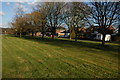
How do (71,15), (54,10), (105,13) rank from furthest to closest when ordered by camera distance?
(54,10) → (71,15) → (105,13)

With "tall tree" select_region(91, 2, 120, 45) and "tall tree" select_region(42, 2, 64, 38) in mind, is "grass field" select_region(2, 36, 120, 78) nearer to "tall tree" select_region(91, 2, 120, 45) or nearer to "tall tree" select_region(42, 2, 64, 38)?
"tall tree" select_region(91, 2, 120, 45)

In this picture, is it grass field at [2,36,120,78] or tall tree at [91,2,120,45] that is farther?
tall tree at [91,2,120,45]

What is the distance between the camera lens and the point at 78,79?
330 cm

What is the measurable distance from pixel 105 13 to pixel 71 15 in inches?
374

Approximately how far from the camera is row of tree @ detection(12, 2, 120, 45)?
1399cm

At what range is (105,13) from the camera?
46.1ft

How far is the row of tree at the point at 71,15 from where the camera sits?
551 inches

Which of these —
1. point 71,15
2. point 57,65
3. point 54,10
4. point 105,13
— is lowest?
point 57,65

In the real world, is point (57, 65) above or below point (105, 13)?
below

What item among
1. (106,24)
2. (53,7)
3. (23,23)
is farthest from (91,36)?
(23,23)

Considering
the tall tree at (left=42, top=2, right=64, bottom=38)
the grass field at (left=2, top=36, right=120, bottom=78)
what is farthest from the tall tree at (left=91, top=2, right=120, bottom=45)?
the tall tree at (left=42, top=2, right=64, bottom=38)

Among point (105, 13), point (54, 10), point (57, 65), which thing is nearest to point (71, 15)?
point (54, 10)

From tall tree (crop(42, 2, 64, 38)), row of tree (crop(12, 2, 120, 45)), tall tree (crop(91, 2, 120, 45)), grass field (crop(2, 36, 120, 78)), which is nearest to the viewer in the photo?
grass field (crop(2, 36, 120, 78))

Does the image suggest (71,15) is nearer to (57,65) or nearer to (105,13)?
(105,13)
